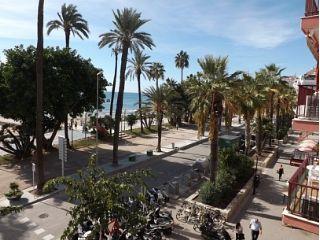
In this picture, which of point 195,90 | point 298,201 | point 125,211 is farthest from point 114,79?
point 125,211

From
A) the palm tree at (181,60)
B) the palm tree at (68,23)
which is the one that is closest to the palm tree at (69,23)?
the palm tree at (68,23)

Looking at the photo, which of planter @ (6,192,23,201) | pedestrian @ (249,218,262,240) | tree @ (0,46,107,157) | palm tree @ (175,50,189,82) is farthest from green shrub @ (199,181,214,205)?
palm tree @ (175,50,189,82)

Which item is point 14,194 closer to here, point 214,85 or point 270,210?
point 214,85

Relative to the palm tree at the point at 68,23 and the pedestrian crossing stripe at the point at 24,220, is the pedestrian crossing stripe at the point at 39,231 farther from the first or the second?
the palm tree at the point at 68,23

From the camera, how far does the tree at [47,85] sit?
27688mm

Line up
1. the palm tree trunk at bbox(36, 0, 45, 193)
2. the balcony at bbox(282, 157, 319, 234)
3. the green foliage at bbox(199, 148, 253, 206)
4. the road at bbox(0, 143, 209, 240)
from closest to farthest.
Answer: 1. the balcony at bbox(282, 157, 319, 234)
2. the road at bbox(0, 143, 209, 240)
3. the green foliage at bbox(199, 148, 253, 206)
4. the palm tree trunk at bbox(36, 0, 45, 193)

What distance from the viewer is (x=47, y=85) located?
93.2 ft

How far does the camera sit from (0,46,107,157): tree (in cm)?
2769

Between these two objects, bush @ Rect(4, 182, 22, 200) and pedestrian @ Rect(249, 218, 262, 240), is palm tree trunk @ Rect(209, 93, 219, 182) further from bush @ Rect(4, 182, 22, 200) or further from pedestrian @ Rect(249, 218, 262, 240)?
bush @ Rect(4, 182, 22, 200)

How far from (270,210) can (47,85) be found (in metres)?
19.3

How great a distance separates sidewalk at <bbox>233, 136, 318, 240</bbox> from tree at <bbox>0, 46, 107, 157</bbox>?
17459 mm

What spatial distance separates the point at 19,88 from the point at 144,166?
490 inches

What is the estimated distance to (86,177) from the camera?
1186 centimetres

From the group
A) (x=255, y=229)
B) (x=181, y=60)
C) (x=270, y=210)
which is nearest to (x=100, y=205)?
(x=255, y=229)
